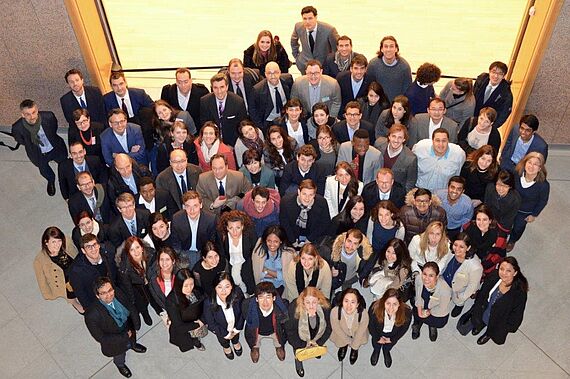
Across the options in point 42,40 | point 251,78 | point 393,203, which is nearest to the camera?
point 393,203

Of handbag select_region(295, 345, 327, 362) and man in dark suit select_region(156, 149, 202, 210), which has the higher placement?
man in dark suit select_region(156, 149, 202, 210)

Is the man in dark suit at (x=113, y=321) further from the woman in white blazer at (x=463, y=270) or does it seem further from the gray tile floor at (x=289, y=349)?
the woman in white blazer at (x=463, y=270)

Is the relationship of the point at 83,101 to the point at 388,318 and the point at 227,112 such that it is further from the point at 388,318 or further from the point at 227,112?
the point at 388,318

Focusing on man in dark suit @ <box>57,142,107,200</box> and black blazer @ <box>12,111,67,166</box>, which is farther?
black blazer @ <box>12,111,67,166</box>

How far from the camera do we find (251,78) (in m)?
8.07

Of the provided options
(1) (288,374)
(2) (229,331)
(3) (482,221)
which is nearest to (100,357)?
(2) (229,331)

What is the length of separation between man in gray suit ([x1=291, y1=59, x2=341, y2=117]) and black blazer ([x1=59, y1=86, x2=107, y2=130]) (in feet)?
8.21

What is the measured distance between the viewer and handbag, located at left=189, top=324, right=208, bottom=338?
21.6 feet

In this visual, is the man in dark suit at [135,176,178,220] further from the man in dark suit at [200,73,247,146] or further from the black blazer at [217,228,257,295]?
the man in dark suit at [200,73,247,146]

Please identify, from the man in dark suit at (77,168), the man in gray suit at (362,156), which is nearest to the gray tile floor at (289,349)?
the man in dark suit at (77,168)

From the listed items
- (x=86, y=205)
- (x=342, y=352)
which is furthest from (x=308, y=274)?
(x=86, y=205)

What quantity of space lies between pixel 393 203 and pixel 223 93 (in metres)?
2.54

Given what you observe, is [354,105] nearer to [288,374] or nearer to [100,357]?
[288,374]

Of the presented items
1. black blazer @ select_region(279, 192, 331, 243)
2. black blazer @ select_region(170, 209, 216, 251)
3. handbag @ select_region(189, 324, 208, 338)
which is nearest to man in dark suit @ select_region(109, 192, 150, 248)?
black blazer @ select_region(170, 209, 216, 251)
